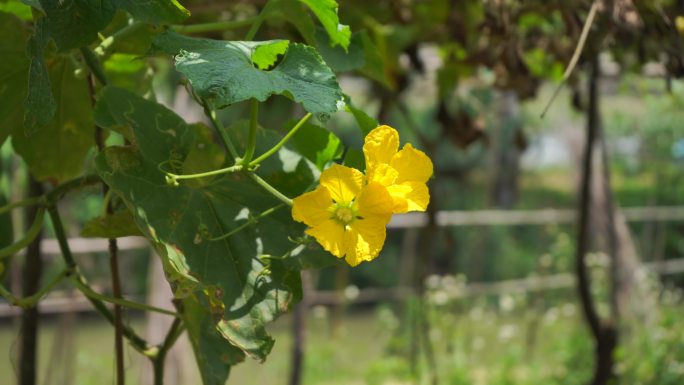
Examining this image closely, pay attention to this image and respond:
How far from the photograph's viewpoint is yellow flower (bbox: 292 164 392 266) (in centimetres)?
65

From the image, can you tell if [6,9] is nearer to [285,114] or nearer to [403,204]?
[403,204]

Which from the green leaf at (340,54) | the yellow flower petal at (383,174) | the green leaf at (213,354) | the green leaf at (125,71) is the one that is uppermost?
the yellow flower petal at (383,174)

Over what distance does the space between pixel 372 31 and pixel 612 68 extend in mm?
2028

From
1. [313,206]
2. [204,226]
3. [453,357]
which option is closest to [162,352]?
[204,226]

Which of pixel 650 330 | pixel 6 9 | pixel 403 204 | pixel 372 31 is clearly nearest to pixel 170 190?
pixel 403 204

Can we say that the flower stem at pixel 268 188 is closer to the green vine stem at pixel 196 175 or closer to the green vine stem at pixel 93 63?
the green vine stem at pixel 196 175

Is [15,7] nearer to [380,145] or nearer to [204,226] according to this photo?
[204,226]

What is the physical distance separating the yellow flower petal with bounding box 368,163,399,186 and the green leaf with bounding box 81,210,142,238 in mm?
226

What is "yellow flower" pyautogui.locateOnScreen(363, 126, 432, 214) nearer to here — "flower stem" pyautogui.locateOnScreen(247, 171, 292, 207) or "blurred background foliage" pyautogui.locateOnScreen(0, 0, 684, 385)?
"flower stem" pyautogui.locateOnScreen(247, 171, 292, 207)

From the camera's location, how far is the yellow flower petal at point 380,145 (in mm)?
640

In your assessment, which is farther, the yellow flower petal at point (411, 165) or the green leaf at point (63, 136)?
the green leaf at point (63, 136)

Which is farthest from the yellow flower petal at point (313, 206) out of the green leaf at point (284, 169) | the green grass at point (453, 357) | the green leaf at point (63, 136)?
the green grass at point (453, 357)

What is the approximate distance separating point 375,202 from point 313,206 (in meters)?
0.04

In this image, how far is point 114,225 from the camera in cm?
78
